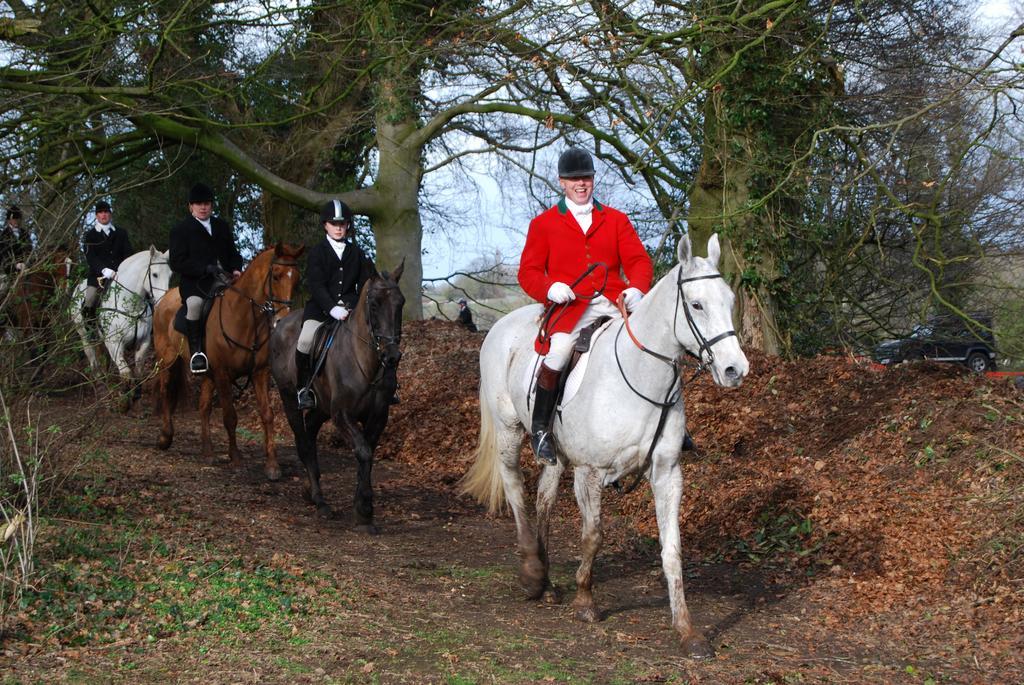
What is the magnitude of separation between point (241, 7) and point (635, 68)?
532 cm

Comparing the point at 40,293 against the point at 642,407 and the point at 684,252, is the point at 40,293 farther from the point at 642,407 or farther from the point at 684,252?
the point at 684,252

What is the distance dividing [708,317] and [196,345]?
7.88 meters

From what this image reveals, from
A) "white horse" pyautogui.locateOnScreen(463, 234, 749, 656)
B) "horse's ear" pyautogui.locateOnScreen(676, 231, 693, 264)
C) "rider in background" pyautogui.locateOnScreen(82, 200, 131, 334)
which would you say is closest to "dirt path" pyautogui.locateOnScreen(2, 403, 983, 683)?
"white horse" pyautogui.locateOnScreen(463, 234, 749, 656)

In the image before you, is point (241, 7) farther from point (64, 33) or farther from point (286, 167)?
point (286, 167)

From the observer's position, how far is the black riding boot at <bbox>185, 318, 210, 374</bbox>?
12.0 metres

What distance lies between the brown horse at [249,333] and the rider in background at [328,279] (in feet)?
4.72

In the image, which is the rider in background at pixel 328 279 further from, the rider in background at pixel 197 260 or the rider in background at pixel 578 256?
the rider in background at pixel 578 256

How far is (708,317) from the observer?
577cm

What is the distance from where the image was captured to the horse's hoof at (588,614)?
662 cm

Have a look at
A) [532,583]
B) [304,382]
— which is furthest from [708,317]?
[304,382]

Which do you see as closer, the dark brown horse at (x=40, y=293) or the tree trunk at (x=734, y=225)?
the dark brown horse at (x=40, y=293)

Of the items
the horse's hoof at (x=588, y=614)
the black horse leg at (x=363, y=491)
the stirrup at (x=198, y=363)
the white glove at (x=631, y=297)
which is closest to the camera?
the horse's hoof at (x=588, y=614)

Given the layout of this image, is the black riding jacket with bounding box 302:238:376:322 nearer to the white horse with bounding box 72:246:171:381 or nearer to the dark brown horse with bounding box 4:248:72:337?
the dark brown horse with bounding box 4:248:72:337

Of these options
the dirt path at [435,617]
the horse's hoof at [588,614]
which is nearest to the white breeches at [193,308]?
the dirt path at [435,617]
